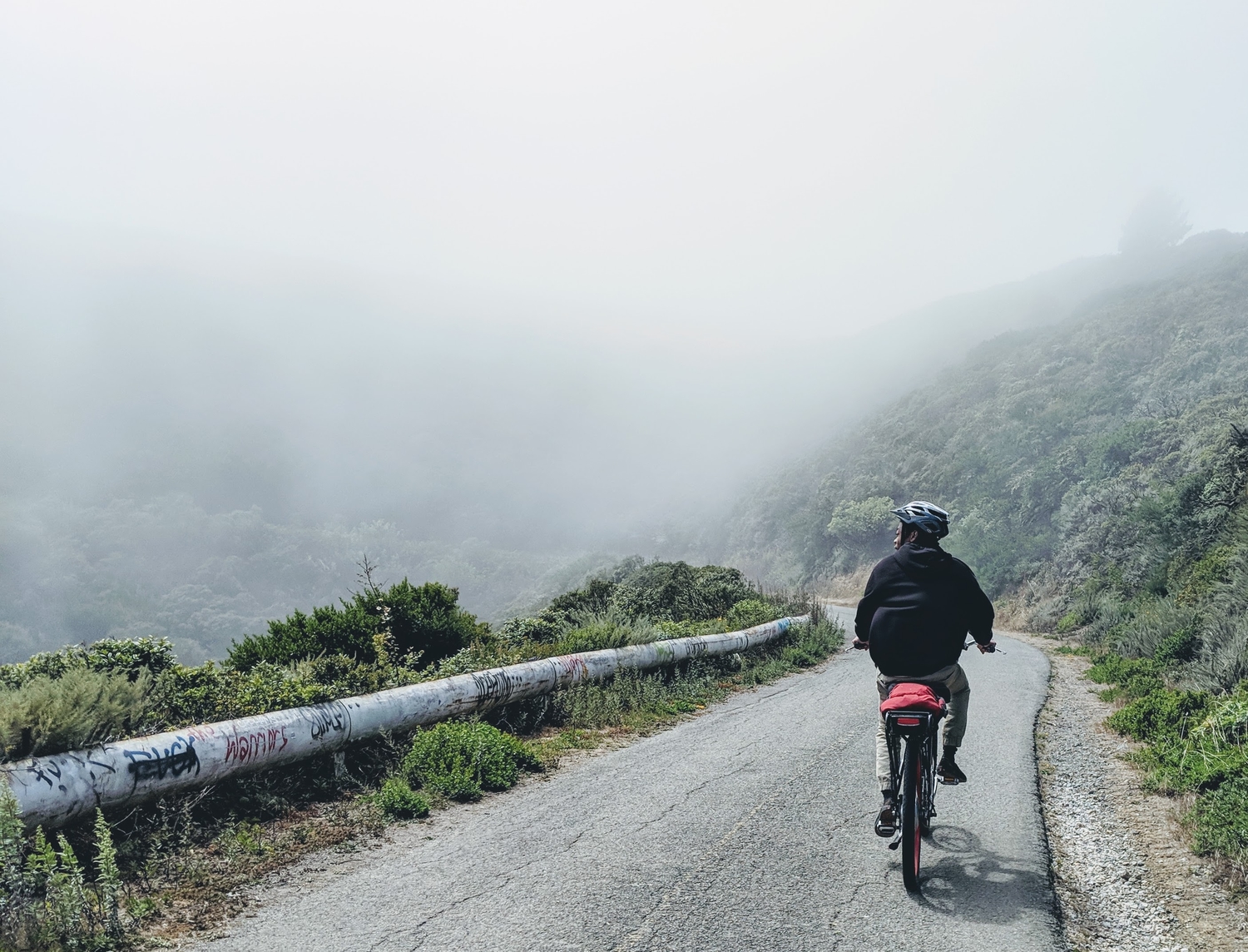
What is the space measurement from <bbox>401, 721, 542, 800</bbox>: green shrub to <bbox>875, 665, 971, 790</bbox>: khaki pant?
11.8 feet

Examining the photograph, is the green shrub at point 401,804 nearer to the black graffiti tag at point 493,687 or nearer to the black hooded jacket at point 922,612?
the black graffiti tag at point 493,687

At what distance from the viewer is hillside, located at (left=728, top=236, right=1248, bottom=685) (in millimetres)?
17500

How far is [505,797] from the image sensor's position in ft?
21.8

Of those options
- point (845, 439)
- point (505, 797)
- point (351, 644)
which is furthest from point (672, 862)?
point (845, 439)

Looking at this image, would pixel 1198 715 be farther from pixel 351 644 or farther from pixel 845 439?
pixel 845 439

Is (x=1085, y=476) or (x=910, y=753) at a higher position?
(x=910, y=753)

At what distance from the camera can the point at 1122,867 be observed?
16.3 feet

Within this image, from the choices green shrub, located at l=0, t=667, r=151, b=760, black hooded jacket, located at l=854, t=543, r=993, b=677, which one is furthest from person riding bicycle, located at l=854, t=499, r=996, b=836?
green shrub, located at l=0, t=667, r=151, b=760

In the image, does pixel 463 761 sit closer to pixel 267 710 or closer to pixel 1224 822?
pixel 267 710

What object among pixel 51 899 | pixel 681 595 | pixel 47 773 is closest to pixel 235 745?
pixel 47 773

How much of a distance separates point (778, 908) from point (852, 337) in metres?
180

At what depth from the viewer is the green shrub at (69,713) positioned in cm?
457

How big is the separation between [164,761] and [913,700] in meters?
4.89

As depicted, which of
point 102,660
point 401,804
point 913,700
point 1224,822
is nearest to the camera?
point 913,700
